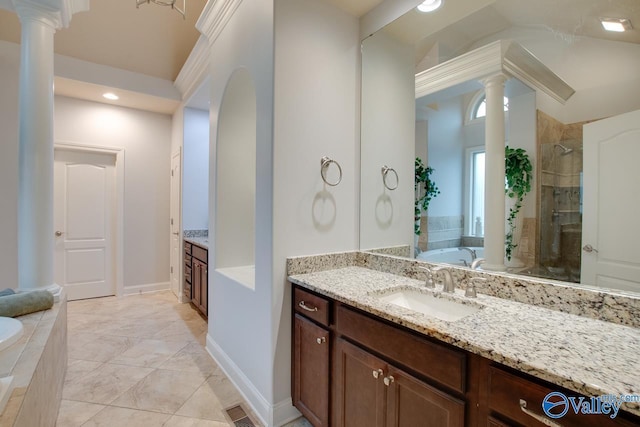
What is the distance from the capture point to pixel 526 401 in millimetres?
821

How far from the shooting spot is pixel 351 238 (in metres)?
2.10

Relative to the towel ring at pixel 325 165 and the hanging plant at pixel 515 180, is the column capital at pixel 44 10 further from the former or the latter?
the hanging plant at pixel 515 180

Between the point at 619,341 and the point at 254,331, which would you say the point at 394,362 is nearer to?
the point at 619,341

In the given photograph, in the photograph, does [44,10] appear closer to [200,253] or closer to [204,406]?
[200,253]

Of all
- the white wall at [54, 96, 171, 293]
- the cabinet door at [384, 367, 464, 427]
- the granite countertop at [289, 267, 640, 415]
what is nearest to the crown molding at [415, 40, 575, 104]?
the granite countertop at [289, 267, 640, 415]

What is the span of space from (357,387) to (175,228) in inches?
145

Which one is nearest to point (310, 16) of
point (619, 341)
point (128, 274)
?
point (619, 341)

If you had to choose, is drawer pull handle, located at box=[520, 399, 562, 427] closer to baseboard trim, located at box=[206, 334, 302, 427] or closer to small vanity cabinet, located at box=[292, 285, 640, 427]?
small vanity cabinet, located at box=[292, 285, 640, 427]

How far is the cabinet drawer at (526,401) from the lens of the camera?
72cm

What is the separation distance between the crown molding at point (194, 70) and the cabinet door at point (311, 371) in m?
2.74

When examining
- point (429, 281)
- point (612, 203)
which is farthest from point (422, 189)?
point (612, 203)

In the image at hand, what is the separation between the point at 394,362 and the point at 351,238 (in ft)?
3.29

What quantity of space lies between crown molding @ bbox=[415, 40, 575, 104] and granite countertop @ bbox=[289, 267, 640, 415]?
0.92 metres

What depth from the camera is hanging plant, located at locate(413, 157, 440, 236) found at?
1904mm
